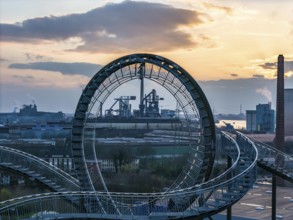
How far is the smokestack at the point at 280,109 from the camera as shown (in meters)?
50.5

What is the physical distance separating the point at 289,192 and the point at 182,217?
1383 inches

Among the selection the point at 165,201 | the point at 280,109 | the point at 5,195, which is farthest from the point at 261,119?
the point at 165,201

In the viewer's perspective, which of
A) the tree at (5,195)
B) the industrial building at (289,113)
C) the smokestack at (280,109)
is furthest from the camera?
the industrial building at (289,113)

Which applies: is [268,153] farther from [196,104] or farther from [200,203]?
[200,203]

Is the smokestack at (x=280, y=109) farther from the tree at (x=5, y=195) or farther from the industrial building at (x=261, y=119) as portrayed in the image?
the industrial building at (x=261, y=119)

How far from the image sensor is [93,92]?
26.1 meters

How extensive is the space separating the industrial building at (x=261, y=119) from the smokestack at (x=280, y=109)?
237 feet

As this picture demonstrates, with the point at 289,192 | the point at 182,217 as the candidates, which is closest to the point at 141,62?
the point at 182,217

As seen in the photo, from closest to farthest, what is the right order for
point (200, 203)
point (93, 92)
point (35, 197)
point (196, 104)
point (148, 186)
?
point (35, 197) < point (200, 203) < point (196, 104) < point (93, 92) < point (148, 186)

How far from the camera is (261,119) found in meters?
134

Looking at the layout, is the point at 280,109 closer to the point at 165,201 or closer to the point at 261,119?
the point at 165,201

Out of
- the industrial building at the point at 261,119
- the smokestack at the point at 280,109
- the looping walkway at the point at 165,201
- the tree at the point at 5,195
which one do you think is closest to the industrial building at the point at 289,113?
the industrial building at the point at 261,119

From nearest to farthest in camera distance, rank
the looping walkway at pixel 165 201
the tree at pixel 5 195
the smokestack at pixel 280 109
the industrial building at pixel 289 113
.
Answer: the looping walkway at pixel 165 201
the tree at pixel 5 195
the smokestack at pixel 280 109
the industrial building at pixel 289 113

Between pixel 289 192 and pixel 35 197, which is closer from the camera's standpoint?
pixel 35 197
